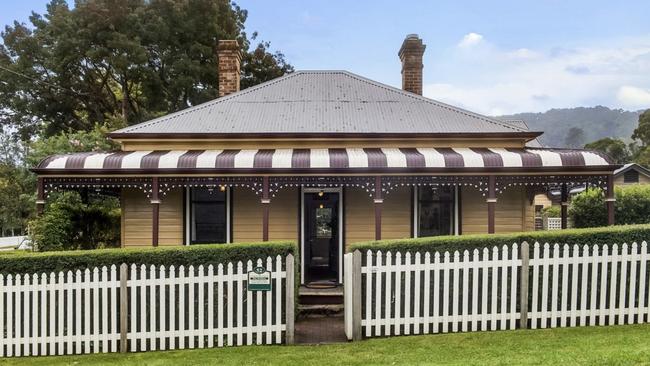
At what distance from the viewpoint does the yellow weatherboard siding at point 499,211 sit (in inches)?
468

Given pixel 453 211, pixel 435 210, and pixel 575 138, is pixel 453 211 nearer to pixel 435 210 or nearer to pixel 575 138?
pixel 435 210

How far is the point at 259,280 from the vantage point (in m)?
6.87

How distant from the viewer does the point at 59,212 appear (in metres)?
10.5

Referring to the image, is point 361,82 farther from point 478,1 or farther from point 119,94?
point 119,94

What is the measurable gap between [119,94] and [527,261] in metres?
36.9

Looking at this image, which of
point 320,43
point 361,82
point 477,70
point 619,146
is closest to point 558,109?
point 619,146

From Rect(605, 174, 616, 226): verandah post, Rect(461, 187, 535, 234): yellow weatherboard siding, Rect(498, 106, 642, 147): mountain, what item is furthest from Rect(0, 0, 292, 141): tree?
Rect(498, 106, 642, 147): mountain

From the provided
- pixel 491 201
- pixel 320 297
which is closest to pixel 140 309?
pixel 320 297

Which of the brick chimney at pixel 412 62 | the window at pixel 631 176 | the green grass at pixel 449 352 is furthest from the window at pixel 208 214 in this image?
the window at pixel 631 176

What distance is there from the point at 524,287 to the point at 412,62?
1058 centimetres

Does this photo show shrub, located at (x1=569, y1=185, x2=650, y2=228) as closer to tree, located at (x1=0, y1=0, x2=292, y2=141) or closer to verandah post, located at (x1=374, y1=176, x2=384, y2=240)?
verandah post, located at (x1=374, y1=176, x2=384, y2=240)

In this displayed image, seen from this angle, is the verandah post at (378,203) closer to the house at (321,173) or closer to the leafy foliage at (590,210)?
the house at (321,173)

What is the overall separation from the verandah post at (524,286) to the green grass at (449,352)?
0.22 m

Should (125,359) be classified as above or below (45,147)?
below
